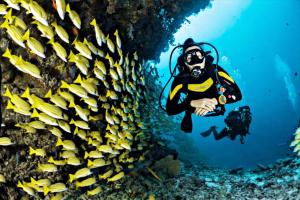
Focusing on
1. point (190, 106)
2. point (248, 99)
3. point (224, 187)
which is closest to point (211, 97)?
point (190, 106)

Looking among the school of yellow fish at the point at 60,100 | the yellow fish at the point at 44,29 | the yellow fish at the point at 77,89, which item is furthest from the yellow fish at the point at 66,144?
the yellow fish at the point at 44,29

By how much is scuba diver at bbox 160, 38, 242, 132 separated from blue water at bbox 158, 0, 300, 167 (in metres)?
44.8

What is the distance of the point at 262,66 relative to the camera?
9450cm

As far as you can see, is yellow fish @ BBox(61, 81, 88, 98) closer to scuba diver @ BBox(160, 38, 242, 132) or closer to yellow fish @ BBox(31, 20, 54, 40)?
yellow fish @ BBox(31, 20, 54, 40)

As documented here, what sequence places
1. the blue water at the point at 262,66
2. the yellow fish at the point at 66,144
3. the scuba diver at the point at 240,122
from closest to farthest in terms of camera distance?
the yellow fish at the point at 66,144
the scuba diver at the point at 240,122
the blue water at the point at 262,66

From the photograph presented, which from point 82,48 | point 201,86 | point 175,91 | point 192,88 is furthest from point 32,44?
point 201,86

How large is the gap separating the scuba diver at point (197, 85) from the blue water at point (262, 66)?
4479 cm

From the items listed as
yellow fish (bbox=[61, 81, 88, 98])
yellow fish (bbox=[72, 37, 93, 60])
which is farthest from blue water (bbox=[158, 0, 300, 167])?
yellow fish (bbox=[72, 37, 93, 60])

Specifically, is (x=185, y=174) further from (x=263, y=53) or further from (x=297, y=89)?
(x=263, y=53)

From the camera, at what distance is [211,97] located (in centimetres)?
511

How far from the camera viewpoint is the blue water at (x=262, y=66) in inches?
2250

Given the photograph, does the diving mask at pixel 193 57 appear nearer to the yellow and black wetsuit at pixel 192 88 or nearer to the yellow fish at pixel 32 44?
the yellow and black wetsuit at pixel 192 88

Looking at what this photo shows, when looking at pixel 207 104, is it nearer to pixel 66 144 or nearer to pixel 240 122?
pixel 66 144

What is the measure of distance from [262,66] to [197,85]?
9723 cm
